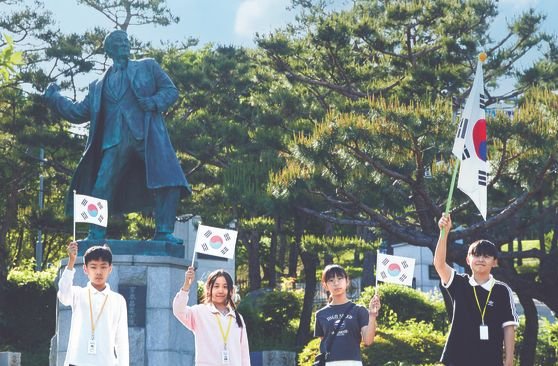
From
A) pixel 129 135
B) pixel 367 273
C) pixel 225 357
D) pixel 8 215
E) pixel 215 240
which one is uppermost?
pixel 8 215

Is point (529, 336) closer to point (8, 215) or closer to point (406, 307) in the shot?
point (406, 307)

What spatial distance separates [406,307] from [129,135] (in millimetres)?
11493

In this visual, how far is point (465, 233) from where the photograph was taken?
15.5m

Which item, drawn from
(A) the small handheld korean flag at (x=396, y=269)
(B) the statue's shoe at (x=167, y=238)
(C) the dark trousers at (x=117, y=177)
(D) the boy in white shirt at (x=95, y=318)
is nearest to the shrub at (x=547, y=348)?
(B) the statue's shoe at (x=167, y=238)

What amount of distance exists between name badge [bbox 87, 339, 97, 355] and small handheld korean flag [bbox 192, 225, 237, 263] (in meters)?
1.35

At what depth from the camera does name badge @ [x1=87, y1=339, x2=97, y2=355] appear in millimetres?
6969

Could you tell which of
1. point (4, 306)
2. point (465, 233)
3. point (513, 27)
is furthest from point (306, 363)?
point (513, 27)

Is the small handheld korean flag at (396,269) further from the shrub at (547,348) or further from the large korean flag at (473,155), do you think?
the shrub at (547,348)

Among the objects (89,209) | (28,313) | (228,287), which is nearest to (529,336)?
(89,209)

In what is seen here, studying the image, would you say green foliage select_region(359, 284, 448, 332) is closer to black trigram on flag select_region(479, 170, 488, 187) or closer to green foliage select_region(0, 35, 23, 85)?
green foliage select_region(0, 35, 23, 85)

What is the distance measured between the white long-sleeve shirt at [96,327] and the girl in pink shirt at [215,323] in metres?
0.44

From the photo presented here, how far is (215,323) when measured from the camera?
6.91m

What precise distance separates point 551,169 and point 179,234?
24168mm

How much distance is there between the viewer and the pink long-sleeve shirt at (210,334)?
6.82 meters
